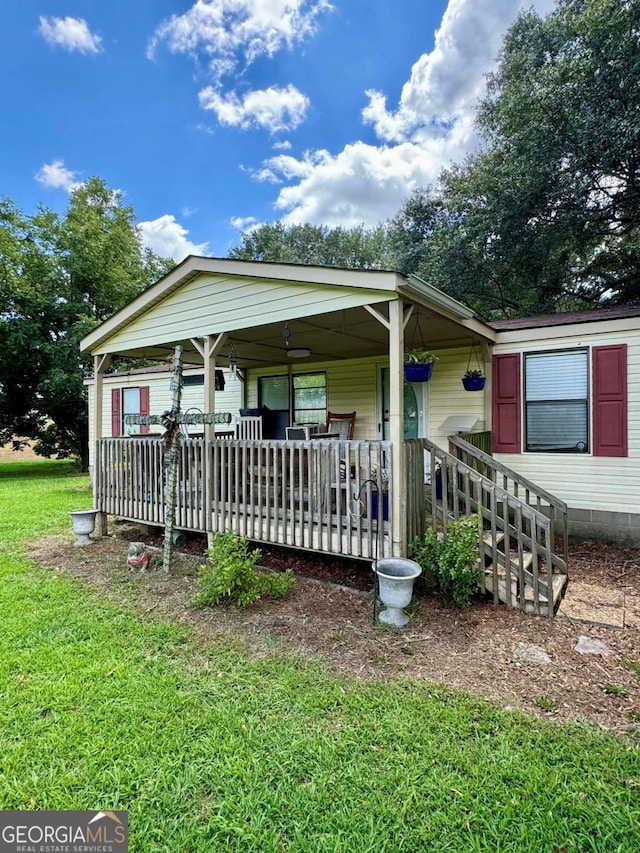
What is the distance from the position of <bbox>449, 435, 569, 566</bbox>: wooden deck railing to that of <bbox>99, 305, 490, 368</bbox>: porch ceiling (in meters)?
1.50

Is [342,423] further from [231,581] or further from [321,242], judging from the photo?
[321,242]

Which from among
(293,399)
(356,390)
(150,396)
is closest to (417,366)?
(356,390)

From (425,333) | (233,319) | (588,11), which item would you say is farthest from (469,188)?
(233,319)

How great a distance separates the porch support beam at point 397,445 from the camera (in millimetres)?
3693

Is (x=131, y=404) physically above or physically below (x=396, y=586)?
above

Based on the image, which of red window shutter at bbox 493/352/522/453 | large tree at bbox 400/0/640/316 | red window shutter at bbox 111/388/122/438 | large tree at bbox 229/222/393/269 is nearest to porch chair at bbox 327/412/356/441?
red window shutter at bbox 493/352/522/453

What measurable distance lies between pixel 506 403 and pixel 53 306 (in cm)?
1591

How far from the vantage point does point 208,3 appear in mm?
8711

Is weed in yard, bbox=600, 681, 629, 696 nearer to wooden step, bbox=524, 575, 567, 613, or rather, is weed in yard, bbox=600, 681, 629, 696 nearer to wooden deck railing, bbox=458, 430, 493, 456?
wooden step, bbox=524, 575, 567, 613

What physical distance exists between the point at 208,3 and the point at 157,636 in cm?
1164

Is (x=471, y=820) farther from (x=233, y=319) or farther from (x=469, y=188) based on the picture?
(x=469, y=188)

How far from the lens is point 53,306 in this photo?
50.6 feet

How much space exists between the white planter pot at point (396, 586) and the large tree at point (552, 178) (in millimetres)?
9220

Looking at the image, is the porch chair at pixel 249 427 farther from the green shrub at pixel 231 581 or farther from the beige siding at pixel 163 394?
the green shrub at pixel 231 581
